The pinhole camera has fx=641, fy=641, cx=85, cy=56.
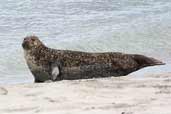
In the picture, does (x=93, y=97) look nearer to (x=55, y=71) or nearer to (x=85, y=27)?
(x=55, y=71)

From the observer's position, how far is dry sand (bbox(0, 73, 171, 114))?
17.0 ft

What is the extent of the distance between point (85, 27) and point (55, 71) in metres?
5.45

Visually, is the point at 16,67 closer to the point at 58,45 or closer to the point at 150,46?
the point at 58,45

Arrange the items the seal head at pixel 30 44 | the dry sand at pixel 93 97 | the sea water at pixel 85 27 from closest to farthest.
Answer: the dry sand at pixel 93 97, the seal head at pixel 30 44, the sea water at pixel 85 27

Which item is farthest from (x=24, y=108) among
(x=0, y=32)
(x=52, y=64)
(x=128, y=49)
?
(x=0, y=32)

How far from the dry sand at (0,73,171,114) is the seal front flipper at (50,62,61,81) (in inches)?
25.7

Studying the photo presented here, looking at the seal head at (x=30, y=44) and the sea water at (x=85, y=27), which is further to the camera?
the sea water at (x=85, y=27)

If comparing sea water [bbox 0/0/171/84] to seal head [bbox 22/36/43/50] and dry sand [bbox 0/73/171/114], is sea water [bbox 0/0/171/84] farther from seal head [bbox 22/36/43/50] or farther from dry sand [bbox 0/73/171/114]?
dry sand [bbox 0/73/171/114]

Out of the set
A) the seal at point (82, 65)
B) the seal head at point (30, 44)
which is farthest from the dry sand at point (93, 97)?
the seal head at point (30, 44)

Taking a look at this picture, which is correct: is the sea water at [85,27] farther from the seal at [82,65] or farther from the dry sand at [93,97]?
the dry sand at [93,97]

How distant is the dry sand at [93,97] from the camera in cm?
517

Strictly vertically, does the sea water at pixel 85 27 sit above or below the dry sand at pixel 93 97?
below

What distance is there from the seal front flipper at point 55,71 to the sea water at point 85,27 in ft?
3.55

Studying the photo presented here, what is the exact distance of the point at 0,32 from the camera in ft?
39.3
